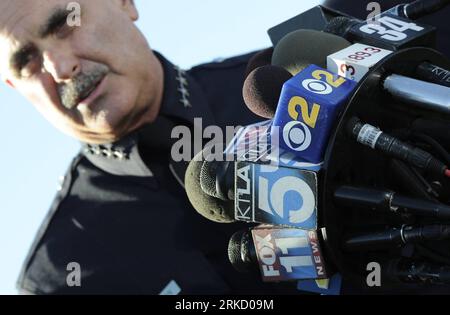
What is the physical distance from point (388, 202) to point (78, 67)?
128cm

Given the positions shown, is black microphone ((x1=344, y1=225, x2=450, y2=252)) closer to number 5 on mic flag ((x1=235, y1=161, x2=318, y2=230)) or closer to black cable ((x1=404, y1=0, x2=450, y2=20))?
number 5 on mic flag ((x1=235, y1=161, x2=318, y2=230))

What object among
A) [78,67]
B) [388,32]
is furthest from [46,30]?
[388,32]

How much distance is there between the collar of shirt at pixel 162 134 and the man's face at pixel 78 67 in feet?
0.12

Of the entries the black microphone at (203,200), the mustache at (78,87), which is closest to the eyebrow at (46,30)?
the mustache at (78,87)

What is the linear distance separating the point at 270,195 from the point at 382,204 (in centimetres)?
22

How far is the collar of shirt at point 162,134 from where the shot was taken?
2.44m

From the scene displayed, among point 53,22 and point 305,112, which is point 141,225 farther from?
point 305,112

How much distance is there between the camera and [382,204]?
134 centimetres

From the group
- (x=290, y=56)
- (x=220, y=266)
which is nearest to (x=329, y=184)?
(x=290, y=56)

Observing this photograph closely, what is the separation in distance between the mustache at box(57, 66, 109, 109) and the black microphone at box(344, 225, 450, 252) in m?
1.15

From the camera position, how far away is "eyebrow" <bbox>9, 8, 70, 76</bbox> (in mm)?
2328

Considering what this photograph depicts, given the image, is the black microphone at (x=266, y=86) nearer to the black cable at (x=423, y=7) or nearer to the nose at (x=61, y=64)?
the black cable at (x=423, y=7)

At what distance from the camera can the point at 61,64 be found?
7.58 feet

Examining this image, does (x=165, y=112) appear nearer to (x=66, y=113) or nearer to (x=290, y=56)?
(x=66, y=113)
